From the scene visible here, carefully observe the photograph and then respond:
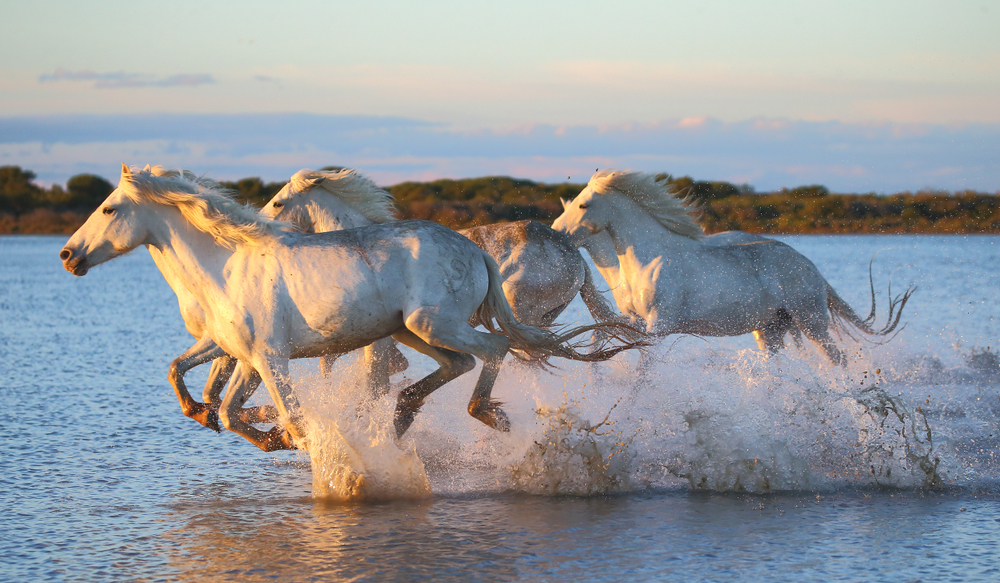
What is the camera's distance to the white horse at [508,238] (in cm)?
728

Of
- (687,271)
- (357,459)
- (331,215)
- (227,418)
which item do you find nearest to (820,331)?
(687,271)

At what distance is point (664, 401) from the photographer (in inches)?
257

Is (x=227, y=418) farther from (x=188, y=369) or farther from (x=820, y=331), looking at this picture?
(x=820, y=331)

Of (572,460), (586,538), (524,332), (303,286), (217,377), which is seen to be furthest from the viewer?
(217,377)

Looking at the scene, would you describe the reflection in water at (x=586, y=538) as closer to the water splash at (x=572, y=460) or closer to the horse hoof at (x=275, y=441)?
the water splash at (x=572, y=460)

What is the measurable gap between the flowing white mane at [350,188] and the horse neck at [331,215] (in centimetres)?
4

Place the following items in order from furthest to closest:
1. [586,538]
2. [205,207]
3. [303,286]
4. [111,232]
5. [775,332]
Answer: [775,332]
[111,232]
[205,207]
[303,286]
[586,538]

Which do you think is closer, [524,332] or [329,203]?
[524,332]

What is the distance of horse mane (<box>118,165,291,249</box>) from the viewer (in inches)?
227

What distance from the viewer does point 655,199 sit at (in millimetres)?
8461

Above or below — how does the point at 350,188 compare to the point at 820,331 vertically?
above

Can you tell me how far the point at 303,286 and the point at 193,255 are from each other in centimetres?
73

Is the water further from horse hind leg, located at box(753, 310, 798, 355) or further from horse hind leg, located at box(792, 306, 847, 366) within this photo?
horse hind leg, located at box(753, 310, 798, 355)

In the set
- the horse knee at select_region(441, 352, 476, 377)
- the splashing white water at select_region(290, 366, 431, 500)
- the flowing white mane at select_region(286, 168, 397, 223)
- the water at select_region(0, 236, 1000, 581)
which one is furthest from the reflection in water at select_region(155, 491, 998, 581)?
the flowing white mane at select_region(286, 168, 397, 223)
